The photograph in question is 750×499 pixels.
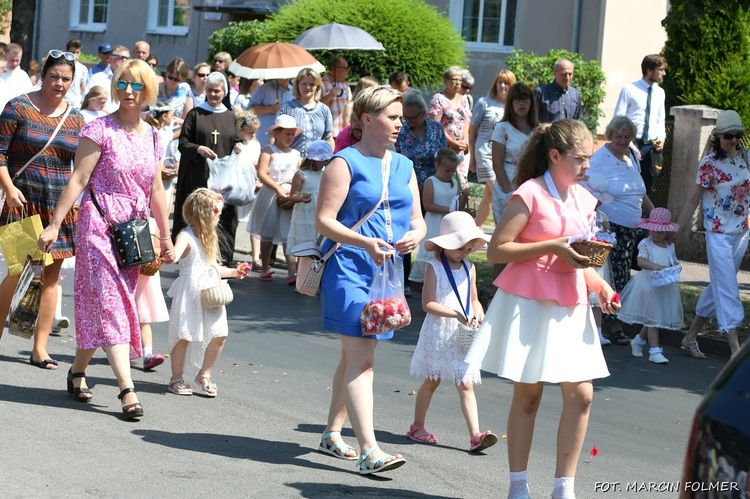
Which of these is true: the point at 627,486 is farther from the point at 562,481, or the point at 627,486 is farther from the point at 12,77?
the point at 12,77

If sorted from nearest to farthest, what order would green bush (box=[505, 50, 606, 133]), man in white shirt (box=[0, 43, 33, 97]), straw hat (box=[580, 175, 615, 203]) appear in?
1. straw hat (box=[580, 175, 615, 203])
2. man in white shirt (box=[0, 43, 33, 97])
3. green bush (box=[505, 50, 606, 133])

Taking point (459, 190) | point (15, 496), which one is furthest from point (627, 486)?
point (459, 190)

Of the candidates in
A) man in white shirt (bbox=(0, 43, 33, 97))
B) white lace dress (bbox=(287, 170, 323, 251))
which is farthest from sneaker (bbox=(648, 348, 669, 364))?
man in white shirt (bbox=(0, 43, 33, 97))

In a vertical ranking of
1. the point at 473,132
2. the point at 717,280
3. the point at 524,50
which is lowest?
the point at 717,280

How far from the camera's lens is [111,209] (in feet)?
24.2

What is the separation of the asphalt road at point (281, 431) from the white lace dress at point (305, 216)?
109 inches

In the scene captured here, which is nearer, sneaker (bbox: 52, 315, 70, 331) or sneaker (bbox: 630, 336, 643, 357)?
sneaker (bbox: 52, 315, 70, 331)

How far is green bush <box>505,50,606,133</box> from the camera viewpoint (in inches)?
864

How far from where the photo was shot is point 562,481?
580 cm

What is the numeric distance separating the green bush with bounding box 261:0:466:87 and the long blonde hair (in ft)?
47.7

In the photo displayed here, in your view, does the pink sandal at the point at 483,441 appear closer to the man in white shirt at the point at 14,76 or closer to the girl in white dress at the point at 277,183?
the girl in white dress at the point at 277,183

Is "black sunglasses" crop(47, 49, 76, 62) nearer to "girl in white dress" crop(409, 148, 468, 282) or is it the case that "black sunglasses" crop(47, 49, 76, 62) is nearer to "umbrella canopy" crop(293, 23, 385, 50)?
"girl in white dress" crop(409, 148, 468, 282)

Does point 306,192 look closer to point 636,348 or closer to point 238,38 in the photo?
point 636,348

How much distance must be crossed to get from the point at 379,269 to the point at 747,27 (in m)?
13.9
